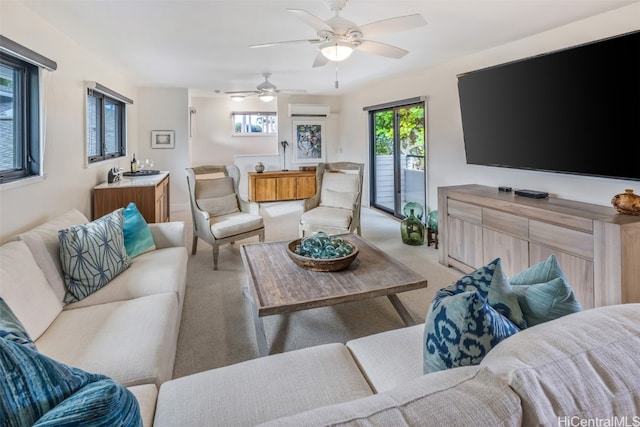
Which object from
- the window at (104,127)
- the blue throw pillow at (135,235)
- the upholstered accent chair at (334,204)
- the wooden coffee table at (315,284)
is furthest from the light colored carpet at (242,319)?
the window at (104,127)

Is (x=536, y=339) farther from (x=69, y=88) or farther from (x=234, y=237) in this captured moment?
(x=69, y=88)

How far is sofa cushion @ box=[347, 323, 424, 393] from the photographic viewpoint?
1315 mm

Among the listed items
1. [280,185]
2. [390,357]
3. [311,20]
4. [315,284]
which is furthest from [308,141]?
[390,357]

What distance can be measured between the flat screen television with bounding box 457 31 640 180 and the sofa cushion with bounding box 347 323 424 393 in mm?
2082

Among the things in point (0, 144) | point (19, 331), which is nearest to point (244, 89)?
point (0, 144)

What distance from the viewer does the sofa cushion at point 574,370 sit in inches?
27.9

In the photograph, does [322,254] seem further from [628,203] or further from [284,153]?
[284,153]

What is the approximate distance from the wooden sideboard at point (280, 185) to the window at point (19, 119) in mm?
4994

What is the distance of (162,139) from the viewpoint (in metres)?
6.37

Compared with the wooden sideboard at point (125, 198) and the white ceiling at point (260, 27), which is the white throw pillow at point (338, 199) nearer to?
the white ceiling at point (260, 27)

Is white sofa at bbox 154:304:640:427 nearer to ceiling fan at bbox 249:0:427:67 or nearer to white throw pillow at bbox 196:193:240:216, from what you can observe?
ceiling fan at bbox 249:0:427:67

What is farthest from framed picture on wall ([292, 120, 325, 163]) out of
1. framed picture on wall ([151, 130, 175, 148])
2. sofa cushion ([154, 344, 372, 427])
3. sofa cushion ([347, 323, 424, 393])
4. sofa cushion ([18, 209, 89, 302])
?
sofa cushion ([154, 344, 372, 427])

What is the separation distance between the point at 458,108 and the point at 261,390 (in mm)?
4054

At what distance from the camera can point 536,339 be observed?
0.86 m
